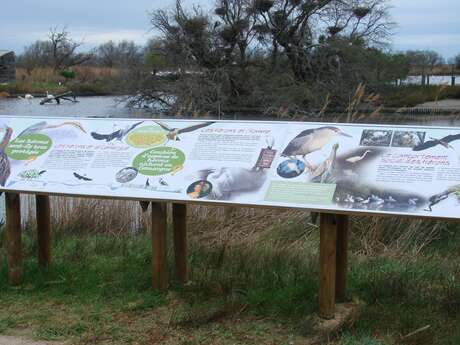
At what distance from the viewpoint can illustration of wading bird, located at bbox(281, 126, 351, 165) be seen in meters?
3.84

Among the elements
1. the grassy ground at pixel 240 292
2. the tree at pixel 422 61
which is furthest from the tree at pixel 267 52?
the grassy ground at pixel 240 292

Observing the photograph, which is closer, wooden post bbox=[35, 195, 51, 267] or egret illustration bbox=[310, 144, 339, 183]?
egret illustration bbox=[310, 144, 339, 183]

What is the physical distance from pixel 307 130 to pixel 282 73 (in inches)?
792

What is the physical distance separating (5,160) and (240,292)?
1.93 meters

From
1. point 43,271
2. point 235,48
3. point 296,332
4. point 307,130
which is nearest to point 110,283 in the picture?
point 43,271

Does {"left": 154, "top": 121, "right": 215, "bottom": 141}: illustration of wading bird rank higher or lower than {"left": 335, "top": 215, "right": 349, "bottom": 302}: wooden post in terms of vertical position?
higher

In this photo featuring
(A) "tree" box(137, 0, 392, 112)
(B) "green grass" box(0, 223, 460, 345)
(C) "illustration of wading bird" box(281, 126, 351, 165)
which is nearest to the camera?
(B) "green grass" box(0, 223, 460, 345)

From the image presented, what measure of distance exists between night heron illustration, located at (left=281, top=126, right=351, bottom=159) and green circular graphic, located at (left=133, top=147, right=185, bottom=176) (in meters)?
0.71

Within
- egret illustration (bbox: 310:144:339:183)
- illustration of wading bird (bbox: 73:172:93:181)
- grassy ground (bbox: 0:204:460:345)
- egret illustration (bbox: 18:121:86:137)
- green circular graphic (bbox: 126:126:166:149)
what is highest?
egret illustration (bbox: 18:121:86:137)

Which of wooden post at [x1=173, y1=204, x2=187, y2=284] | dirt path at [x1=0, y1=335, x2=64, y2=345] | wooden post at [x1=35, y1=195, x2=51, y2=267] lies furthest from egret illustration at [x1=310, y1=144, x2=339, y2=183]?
wooden post at [x1=35, y1=195, x2=51, y2=267]

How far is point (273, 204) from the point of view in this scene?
3537mm

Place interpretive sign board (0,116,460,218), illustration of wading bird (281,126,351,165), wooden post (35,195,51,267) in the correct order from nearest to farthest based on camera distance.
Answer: interpretive sign board (0,116,460,218), illustration of wading bird (281,126,351,165), wooden post (35,195,51,267)

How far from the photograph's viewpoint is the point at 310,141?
12.8 ft

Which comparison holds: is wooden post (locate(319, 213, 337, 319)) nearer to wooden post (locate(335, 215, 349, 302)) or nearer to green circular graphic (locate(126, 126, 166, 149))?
wooden post (locate(335, 215, 349, 302))
